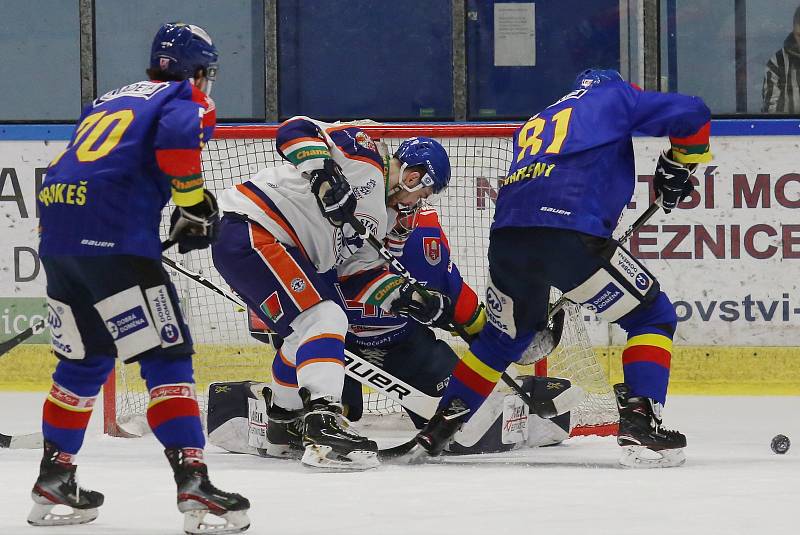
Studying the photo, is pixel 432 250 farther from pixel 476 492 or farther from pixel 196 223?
pixel 196 223

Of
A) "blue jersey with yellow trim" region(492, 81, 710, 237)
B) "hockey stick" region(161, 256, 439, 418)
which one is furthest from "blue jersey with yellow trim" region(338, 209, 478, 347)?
"blue jersey with yellow trim" region(492, 81, 710, 237)

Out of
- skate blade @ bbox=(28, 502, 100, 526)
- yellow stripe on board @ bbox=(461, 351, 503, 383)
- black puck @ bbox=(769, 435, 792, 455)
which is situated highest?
yellow stripe on board @ bbox=(461, 351, 503, 383)

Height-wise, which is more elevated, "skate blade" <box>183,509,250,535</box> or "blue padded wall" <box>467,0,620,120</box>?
"blue padded wall" <box>467,0,620,120</box>

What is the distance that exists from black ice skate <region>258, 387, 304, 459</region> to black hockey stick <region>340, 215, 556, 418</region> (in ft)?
1.67

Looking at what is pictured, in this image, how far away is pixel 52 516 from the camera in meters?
2.92

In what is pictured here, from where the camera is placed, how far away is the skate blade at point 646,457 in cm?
371

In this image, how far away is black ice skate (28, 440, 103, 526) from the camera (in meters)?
2.89

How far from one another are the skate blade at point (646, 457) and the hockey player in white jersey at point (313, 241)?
664 millimetres

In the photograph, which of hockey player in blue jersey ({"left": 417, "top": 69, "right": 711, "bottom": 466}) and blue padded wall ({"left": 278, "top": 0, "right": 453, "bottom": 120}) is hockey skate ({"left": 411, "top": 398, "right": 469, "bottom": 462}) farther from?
blue padded wall ({"left": 278, "top": 0, "right": 453, "bottom": 120})

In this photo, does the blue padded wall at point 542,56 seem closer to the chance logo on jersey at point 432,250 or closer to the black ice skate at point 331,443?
the chance logo on jersey at point 432,250

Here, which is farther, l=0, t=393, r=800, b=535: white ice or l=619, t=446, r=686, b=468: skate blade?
l=619, t=446, r=686, b=468: skate blade

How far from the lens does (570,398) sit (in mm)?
4352

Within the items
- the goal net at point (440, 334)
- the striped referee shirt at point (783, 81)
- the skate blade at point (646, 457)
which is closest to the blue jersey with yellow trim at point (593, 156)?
the skate blade at point (646, 457)

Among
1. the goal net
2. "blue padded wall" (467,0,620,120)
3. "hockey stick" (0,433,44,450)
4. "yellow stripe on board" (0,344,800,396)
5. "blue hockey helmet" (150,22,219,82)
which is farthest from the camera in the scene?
"blue padded wall" (467,0,620,120)
